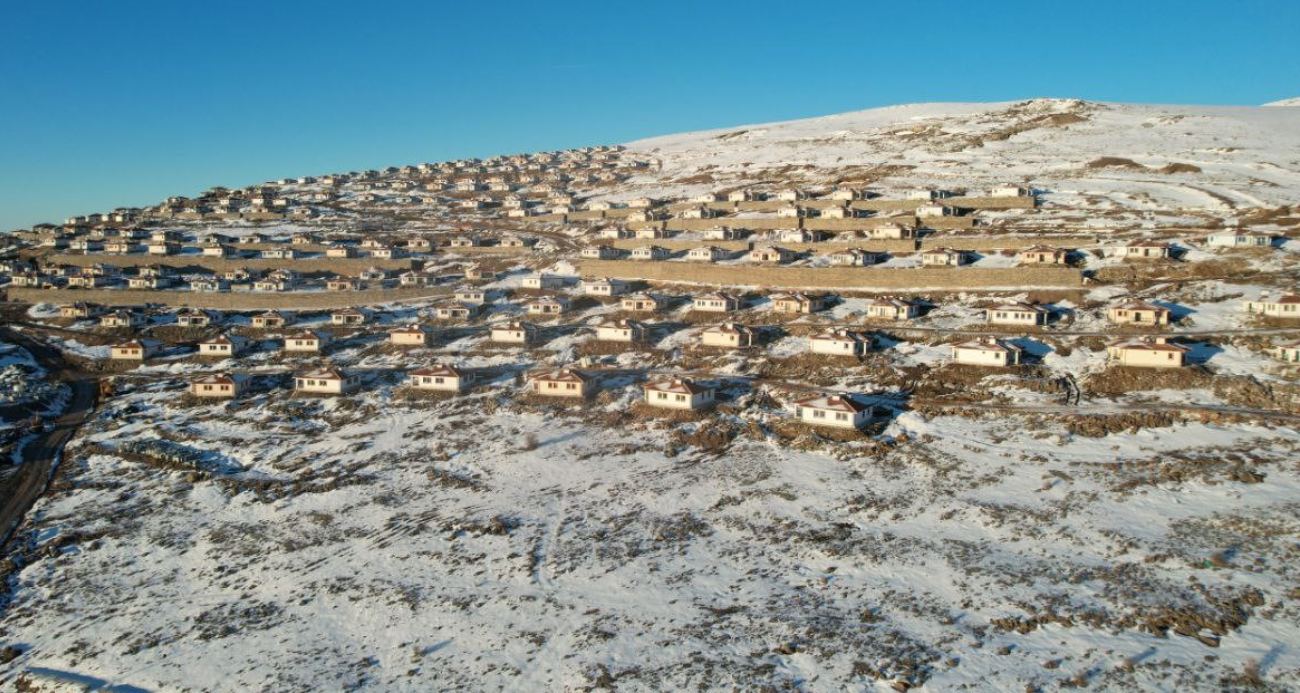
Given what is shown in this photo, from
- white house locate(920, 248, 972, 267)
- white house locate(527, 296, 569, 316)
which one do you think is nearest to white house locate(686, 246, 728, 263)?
white house locate(527, 296, 569, 316)

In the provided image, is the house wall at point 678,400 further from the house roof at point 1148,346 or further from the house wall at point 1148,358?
the house roof at point 1148,346

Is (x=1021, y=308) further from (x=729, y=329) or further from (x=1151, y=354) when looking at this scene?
(x=729, y=329)

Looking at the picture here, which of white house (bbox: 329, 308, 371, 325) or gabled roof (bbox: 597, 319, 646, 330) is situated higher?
white house (bbox: 329, 308, 371, 325)

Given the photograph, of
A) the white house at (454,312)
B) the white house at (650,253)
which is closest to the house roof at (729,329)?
the white house at (454,312)

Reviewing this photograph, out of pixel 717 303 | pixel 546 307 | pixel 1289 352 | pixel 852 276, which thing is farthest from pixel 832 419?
pixel 546 307

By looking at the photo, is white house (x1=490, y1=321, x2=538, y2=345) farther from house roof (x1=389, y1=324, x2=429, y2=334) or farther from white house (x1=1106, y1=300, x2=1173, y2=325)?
white house (x1=1106, y1=300, x2=1173, y2=325)

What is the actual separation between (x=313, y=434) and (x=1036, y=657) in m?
41.5

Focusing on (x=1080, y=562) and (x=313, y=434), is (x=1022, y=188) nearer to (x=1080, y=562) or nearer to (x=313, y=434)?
(x=1080, y=562)

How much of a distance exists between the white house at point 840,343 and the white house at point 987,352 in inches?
237

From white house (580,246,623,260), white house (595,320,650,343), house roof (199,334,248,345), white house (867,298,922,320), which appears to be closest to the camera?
white house (867,298,922,320)

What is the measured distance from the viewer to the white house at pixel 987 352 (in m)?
46.2

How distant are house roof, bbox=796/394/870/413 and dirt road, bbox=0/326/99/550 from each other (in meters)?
41.0

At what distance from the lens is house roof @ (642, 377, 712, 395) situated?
4594 centimetres

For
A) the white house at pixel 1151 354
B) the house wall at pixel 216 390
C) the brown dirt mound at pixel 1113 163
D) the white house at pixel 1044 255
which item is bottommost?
the white house at pixel 1151 354
